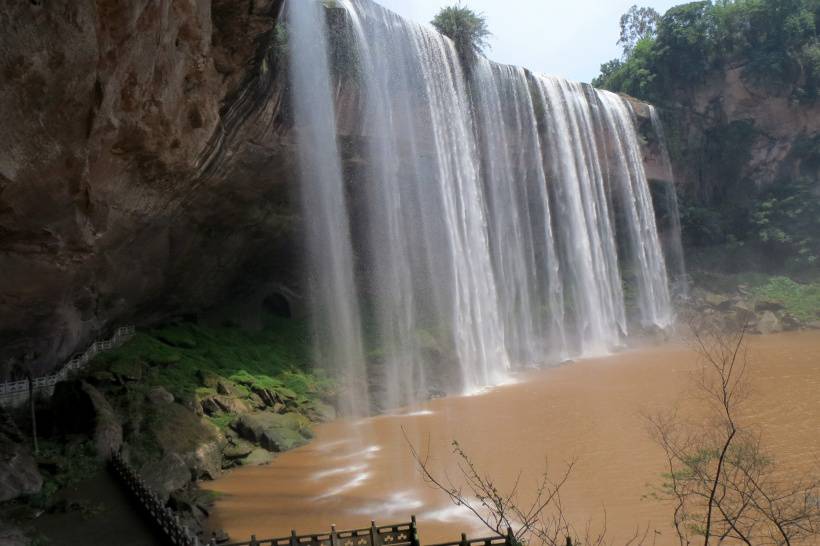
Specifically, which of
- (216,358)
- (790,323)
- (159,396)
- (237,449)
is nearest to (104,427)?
(159,396)

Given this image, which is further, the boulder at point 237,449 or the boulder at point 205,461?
the boulder at point 237,449

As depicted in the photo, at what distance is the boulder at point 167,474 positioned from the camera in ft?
38.3

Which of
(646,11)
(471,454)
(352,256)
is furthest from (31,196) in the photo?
(646,11)

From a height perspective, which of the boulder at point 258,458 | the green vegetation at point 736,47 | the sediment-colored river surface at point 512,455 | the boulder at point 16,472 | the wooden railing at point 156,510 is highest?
the green vegetation at point 736,47

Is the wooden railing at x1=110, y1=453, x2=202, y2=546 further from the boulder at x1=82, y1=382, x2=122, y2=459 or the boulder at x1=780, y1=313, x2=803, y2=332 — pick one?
the boulder at x1=780, y1=313, x2=803, y2=332

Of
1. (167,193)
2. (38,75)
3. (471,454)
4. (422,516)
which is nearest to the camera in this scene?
(38,75)

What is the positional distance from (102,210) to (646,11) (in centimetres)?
6014

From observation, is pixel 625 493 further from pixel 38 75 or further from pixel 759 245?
pixel 759 245

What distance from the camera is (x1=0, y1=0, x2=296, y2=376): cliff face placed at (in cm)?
786

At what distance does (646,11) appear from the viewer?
5847 cm

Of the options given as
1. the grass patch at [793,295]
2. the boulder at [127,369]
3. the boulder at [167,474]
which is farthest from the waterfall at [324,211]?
the grass patch at [793,295]

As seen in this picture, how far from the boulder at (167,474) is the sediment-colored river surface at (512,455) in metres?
0.80

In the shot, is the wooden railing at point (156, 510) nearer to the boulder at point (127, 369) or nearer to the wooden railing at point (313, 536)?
the wooden railing at point (313, 536)

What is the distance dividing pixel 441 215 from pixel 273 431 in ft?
41.5
